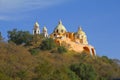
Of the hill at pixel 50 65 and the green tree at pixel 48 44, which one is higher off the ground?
the green tree at pixel 48 44

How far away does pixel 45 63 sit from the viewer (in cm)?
4616

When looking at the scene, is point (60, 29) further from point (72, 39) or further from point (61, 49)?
point (61, 49)

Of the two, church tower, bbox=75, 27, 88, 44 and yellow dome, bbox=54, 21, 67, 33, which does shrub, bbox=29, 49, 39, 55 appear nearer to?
yellow dome, bbox=54, 21, 67, 33

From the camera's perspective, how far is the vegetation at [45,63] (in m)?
44.4

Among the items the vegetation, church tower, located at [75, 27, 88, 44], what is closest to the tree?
the vegetation

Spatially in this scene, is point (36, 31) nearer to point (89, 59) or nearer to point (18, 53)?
point (89, 59)

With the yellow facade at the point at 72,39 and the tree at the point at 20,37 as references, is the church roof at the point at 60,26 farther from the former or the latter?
the tree at the point at 20,37

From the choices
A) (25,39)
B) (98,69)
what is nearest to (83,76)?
(98,69)

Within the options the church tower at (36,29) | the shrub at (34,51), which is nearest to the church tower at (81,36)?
the church tower at (36,29)

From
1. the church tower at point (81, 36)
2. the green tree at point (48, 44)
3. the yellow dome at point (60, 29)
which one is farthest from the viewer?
the church tower at point (81, 36)

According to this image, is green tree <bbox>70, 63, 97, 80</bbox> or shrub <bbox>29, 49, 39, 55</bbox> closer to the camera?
green tree <bbox>70, 63, 97, 80</bbox>

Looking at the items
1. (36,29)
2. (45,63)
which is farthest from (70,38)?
(45,63)

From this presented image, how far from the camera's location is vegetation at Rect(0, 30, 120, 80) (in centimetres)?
4444

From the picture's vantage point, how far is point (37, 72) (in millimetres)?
45281
